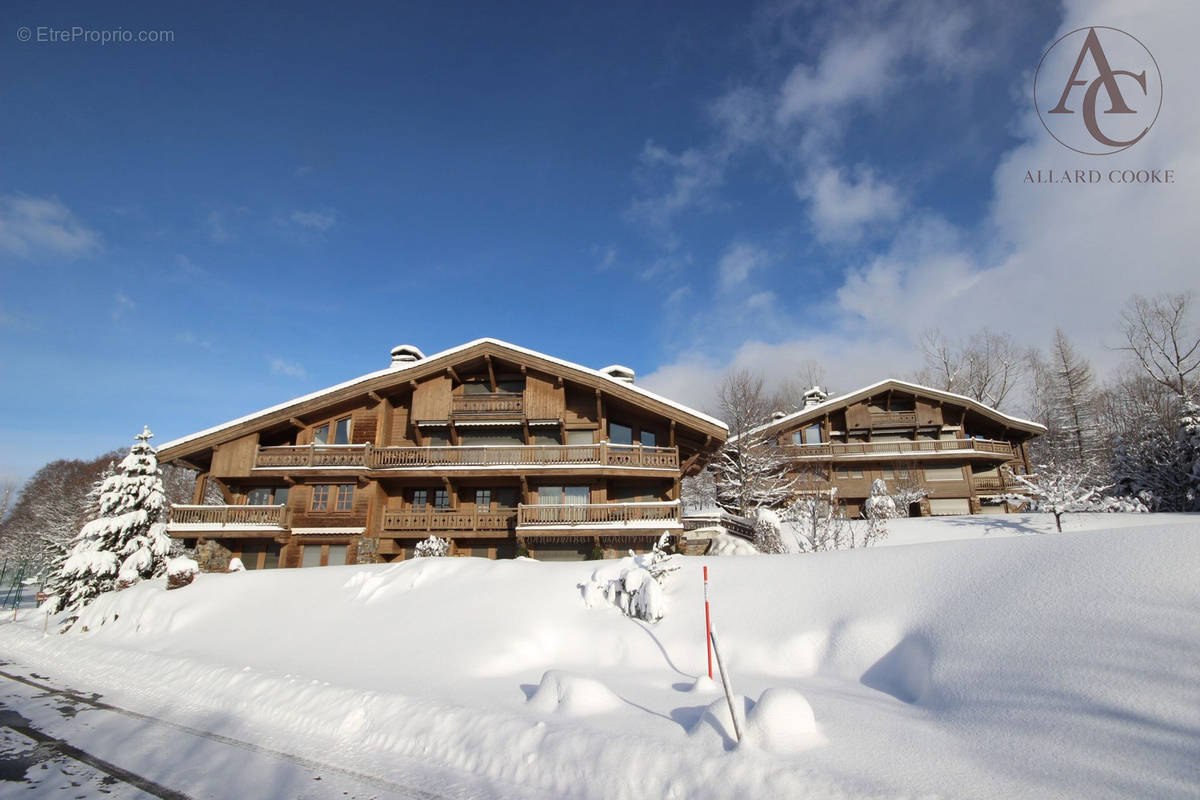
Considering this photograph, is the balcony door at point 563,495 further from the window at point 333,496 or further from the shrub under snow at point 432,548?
the window at point 333,496

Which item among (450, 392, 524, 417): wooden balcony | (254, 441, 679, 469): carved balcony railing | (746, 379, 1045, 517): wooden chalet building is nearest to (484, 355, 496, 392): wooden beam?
(450, 392, 524, 417): wooden balcony

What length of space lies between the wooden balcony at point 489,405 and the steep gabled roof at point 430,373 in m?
1.78

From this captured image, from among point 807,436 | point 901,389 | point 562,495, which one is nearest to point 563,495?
point 562,495

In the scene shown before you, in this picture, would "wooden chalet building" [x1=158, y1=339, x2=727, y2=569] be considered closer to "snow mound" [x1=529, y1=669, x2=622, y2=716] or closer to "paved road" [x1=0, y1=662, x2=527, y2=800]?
"snow mound" [x1=529, y1=669, x2=622, y2=716]

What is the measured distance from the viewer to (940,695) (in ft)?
20.8

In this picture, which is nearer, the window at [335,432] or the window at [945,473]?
the window at [335,432]

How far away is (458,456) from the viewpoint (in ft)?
76.7

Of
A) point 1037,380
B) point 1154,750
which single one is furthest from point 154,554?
point 1037,380

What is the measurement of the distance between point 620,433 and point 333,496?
13334mm

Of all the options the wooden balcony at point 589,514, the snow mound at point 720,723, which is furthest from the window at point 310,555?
the snow mound at point 720,723

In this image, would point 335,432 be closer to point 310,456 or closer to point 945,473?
point 310,456

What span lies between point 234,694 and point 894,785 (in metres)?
10.0

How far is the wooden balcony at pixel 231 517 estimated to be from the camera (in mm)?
22656

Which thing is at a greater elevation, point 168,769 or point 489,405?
point 489,405
